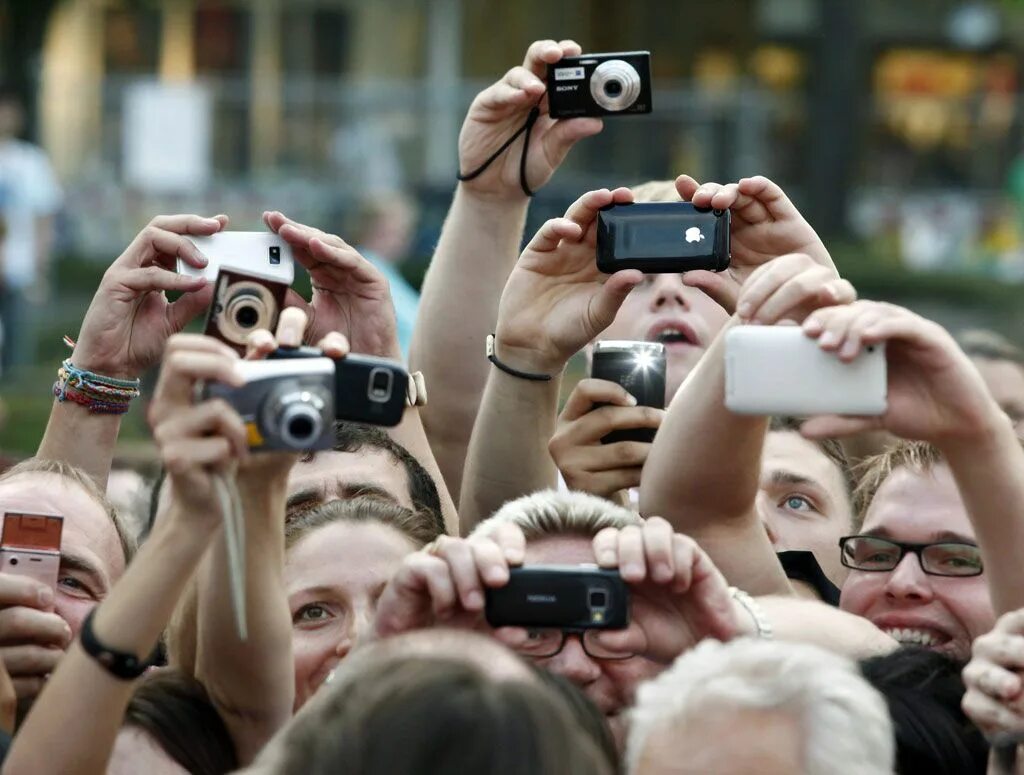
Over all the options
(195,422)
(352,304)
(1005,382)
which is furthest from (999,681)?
(1005,382)

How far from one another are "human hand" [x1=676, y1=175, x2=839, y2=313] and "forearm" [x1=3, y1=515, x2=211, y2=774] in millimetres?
1317

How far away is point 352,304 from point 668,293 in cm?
87

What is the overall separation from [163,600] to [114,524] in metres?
1.13

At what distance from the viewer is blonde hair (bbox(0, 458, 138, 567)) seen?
3.97m

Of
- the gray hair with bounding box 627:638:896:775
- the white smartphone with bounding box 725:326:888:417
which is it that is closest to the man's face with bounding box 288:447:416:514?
the white smartphone with bounding box 725:326:888:417

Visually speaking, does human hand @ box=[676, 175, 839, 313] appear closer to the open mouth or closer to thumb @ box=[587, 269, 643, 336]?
thumb @ box=[587, 269, 643, 336]

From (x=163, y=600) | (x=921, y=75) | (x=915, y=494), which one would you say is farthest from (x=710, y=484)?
(x=921, y=75)

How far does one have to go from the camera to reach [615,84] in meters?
4.30

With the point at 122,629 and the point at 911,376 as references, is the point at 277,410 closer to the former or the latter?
the point at 122,629

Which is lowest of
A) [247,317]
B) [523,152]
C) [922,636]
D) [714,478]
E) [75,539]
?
[922,636]

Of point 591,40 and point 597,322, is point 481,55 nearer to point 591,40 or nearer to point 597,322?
point 591,40

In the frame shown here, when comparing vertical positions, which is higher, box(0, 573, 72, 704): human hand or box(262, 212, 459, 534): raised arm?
box(262, 212, 459, 534): raised arm

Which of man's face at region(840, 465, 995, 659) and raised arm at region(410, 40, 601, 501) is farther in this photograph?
raised arm at region(410, 40, 601, 501)

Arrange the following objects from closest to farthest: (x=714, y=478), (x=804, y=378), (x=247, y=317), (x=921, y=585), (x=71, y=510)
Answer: (x=804, y=378)
(x=247, y=317)
(x=714, y=478)
(x=71, y=510)
(x=921, y=585)
